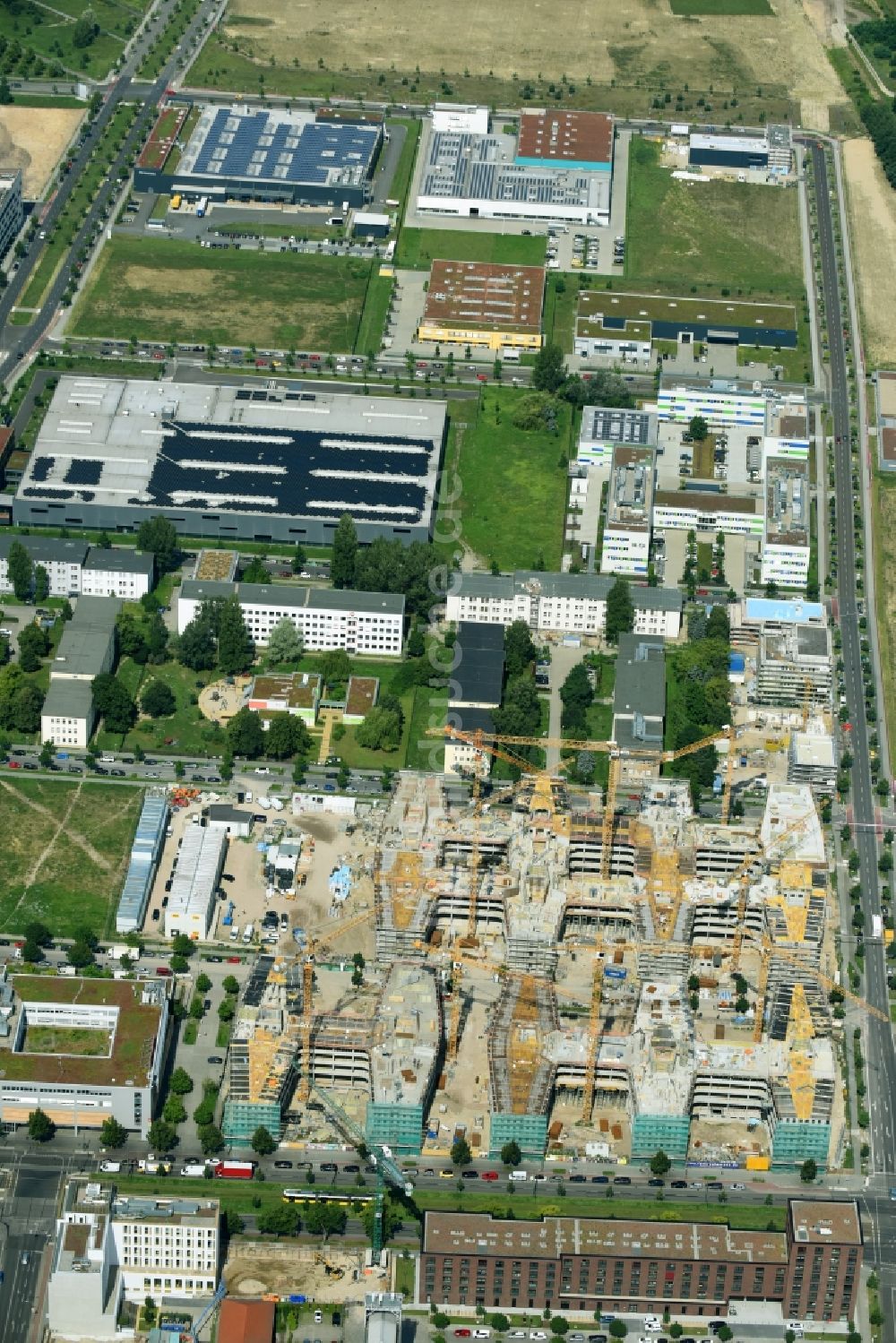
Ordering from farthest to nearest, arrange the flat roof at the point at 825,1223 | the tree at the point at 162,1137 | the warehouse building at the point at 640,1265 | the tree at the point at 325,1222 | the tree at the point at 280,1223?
the tree at the point at 162,1137 → the tree at the point at 325,1222 → the tree at the point at 280,1223 → the flat roof at the point at 825,1223 → the warehouse building at the point at 640,1265

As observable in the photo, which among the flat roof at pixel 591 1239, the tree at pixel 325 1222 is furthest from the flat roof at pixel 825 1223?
the tree at pixel 325 1222


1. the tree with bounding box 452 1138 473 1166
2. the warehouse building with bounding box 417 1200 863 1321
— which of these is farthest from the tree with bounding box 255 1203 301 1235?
the tree with bounding box 452 1138 473 1166

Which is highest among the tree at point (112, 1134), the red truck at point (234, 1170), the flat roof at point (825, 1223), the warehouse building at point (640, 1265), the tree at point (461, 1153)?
the tree at point (461, 1153)

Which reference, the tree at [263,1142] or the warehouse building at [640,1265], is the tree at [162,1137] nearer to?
the tree at [263,1142]

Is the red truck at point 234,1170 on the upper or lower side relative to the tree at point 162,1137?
lower

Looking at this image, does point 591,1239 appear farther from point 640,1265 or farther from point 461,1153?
point 461,1153

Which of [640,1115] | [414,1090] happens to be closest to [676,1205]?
[640,1115]
